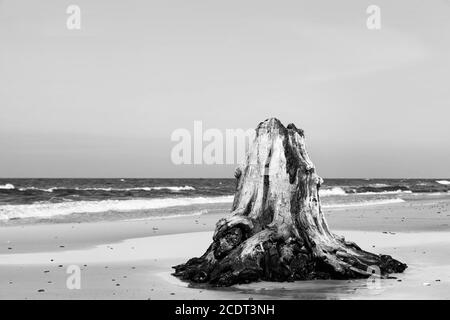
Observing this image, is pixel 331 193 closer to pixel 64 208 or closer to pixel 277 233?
pixel 64 208

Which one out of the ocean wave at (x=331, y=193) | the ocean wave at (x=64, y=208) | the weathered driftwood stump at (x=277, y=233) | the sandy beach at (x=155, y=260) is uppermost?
the weathered driftwood stump at (x=277, y=233)

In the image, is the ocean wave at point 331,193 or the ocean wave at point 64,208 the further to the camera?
the ocean wave at point 331,193

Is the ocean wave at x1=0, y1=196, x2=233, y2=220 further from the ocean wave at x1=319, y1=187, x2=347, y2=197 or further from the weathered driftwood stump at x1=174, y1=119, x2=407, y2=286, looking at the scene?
the ocean wave at x1=319, y1=187, x2=347, y2=197

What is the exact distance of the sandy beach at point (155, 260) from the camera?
375 inches

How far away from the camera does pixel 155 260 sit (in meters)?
13.1

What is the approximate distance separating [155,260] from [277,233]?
3264 millimetres

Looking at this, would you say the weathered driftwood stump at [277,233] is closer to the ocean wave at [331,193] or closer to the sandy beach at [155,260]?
the sandy beach at [155,260]

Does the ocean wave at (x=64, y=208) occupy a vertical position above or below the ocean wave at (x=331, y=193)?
above

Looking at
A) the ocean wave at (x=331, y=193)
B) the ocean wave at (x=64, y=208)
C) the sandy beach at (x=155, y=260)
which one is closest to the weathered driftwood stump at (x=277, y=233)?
the sandy beach at (x=155, y=260)

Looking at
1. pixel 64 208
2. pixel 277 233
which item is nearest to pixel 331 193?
pixel 64 208

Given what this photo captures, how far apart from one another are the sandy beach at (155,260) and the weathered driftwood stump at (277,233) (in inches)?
12.4

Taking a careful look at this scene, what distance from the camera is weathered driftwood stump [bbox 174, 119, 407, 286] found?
10.6m
